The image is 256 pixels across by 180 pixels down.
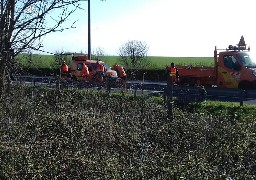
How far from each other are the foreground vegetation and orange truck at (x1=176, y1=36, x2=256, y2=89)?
354 inches

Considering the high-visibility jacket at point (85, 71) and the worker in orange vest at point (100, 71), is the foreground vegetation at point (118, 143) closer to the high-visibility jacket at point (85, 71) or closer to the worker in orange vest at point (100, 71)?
the worker in orange vest at point (100, 71)

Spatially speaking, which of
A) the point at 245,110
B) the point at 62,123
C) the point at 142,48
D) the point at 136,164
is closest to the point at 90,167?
the point at 136,164

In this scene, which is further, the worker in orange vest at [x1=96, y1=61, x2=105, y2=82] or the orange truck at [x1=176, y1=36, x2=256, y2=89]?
the worker in orange vest at [x1=96, y1=61, x2=105, y2=82]

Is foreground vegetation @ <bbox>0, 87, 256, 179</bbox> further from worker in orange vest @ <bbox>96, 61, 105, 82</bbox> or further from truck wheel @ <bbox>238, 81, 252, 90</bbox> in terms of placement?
worker in orange vest @ <bbox>96, 61, 105, 82</bbox>

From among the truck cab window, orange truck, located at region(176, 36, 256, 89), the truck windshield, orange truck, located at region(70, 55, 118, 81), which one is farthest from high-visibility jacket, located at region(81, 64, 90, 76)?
the truck windshield

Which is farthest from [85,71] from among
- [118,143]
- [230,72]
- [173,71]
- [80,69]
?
[118,143]

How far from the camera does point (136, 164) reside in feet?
21.7

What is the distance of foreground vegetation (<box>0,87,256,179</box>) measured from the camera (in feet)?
19.6

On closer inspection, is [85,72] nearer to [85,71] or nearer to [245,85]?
[85,71]

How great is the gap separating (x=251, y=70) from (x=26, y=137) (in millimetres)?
16873

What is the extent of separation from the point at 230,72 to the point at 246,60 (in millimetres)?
1016

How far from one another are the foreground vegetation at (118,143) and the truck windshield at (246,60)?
930 cm

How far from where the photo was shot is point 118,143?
28.0 ft

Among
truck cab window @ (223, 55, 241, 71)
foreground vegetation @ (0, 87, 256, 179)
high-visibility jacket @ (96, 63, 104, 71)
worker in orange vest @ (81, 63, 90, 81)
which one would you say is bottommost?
foreground vegetation @ (0, 87, 256, 179)
